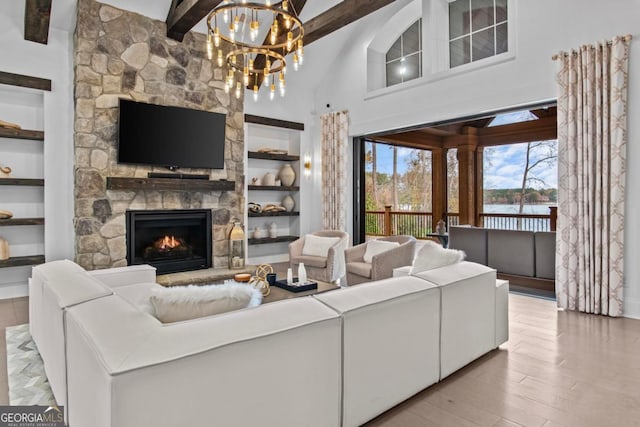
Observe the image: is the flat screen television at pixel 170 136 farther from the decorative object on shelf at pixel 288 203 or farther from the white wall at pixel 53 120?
the decorative object on shelf at pixel 288 203

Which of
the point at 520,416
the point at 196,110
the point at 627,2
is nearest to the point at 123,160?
the point at 196,110

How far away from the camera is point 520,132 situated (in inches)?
317

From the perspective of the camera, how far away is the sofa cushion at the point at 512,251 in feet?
16.6

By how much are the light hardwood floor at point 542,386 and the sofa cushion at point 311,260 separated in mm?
2464

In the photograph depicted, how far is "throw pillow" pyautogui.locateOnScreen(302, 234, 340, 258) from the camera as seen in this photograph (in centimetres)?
559

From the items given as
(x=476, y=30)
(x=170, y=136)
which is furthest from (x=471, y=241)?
(x=170, y=136)

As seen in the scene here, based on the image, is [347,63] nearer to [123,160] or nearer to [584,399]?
[123,160]

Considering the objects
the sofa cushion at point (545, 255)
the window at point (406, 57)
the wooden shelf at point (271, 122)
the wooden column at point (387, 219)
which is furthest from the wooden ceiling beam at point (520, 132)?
the wooden shelf at point (271, 122)

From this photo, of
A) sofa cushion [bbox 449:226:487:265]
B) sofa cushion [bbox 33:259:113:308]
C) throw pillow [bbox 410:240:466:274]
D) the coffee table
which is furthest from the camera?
sofa cushion [bbox 449:226:487:265]

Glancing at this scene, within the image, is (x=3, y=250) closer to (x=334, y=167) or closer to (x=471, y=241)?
(x=334, y=167)

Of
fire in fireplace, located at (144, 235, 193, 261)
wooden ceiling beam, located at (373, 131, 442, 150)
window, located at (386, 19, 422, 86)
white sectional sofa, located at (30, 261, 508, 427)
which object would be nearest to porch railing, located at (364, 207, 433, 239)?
wooden ceiling beam, located at (373, 131, 442, 150)

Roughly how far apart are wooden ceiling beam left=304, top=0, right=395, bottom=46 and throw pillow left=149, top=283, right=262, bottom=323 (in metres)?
4.29

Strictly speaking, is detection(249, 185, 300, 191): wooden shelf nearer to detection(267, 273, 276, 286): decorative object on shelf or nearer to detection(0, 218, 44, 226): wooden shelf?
detection(0, 218, 44, 226): wooden shelf

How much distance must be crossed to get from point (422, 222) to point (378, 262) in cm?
534
